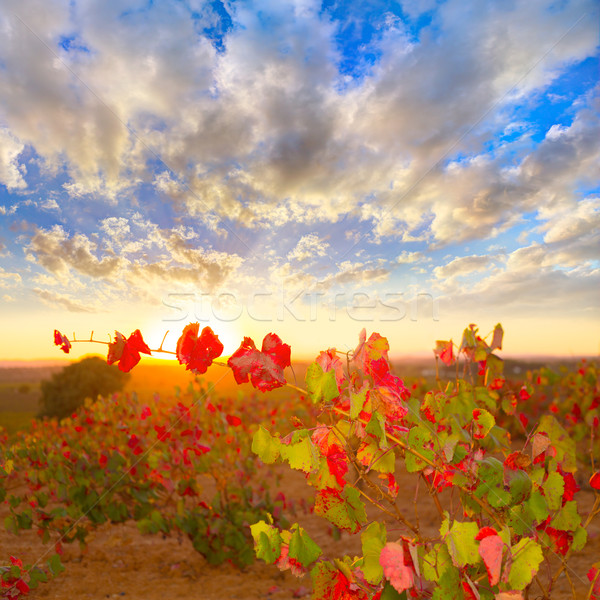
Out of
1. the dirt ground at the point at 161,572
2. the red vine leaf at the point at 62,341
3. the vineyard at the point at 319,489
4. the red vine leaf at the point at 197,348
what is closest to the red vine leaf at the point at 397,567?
the vineyard at the point at 319,489

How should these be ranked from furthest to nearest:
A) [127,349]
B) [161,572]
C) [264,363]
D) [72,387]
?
[72,387]
[161,572]
[127,349]
[264,363]

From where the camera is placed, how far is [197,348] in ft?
5.57

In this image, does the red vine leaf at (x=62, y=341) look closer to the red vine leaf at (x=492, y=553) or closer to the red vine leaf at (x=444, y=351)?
the red vine leaf at (x=492, y=553)

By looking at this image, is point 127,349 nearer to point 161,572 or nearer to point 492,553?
point 492,553

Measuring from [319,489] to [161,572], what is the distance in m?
3.35

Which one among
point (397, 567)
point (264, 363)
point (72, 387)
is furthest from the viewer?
point (72, 387)

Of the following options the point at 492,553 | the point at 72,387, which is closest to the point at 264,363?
the point at 492,553

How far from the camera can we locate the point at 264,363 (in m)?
1.59

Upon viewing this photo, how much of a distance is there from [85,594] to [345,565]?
314 centimetres

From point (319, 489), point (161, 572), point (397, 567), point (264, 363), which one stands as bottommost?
point (161, 572)

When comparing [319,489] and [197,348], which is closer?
[319,489]

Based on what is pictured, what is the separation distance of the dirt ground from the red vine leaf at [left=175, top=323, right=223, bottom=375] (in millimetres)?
2575

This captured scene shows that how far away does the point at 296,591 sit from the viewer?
12.0 ft

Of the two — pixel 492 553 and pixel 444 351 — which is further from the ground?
pixel 444 351
